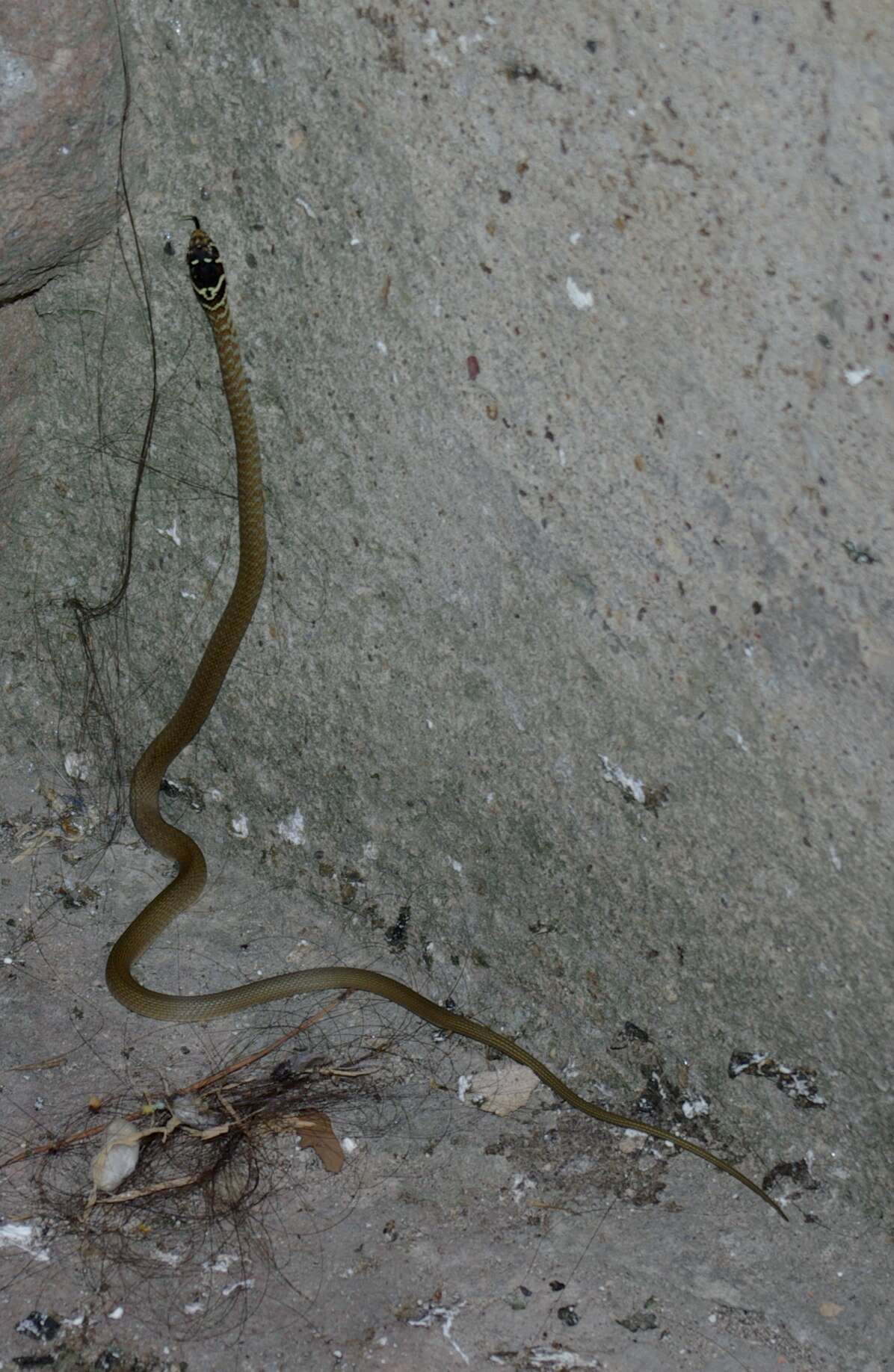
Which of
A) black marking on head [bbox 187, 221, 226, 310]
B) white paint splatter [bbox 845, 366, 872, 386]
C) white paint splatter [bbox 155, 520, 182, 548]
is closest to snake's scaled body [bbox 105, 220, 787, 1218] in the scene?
black marking on head [bbox 187, 221, 226, 310]

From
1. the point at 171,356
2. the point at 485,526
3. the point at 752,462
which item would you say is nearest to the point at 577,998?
the point at 485,526

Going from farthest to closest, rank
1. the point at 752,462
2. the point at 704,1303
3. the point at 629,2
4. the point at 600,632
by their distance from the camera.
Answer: the point at 600,632, the point at 704,1303, the point at 752,462, the point at 629,2

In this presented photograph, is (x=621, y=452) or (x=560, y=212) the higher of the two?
(x=560, y=212)

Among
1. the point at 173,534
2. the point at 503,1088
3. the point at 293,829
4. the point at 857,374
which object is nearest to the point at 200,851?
the point at 293,829

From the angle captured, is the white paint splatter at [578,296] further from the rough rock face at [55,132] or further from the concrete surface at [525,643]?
the rough rock face at [55,132]

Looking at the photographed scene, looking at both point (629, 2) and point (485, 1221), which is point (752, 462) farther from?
point (485, 1221)

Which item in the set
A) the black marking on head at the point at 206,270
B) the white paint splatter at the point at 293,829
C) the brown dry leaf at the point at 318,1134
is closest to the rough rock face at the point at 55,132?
the black marking on head at the point at 206,270

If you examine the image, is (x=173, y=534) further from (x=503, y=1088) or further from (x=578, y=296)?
(x=503, y=1088)
